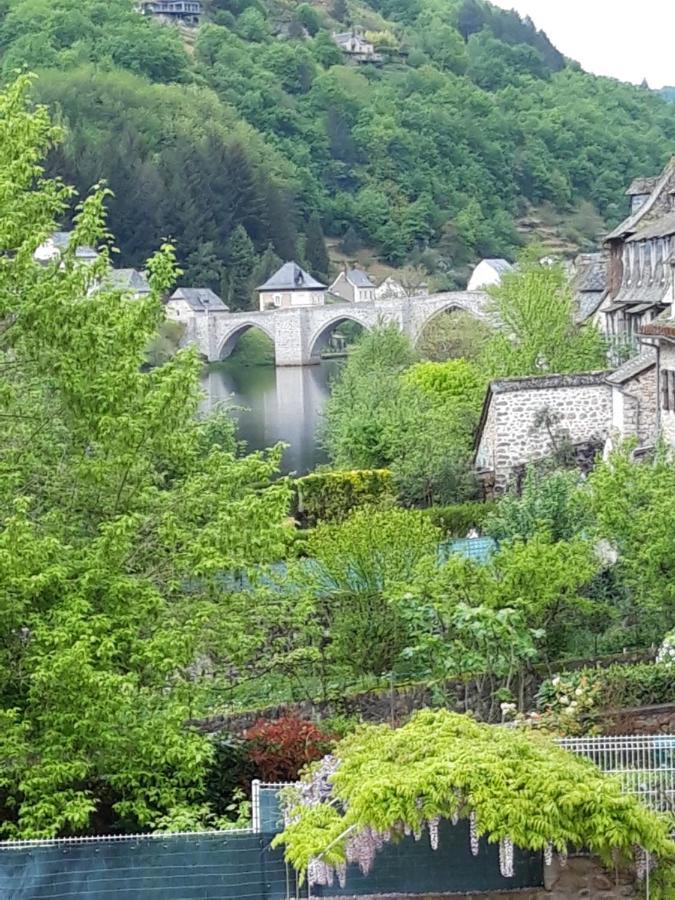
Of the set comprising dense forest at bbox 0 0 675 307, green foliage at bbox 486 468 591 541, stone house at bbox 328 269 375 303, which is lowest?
green foliage at bbox 486 468 591 541

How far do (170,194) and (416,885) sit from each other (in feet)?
398

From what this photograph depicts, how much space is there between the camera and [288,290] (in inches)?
5032

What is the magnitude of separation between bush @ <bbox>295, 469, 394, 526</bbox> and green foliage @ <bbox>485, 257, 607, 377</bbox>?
7.26 meters

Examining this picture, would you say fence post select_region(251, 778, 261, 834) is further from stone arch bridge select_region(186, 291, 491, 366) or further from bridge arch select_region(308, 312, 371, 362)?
bridge arch select_region(308, 312, 371, 362)

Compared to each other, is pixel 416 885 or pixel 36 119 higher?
pixel 36 119

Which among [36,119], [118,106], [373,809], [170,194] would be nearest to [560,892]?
[373,809]

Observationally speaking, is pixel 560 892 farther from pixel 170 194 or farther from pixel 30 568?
pixel 170 194

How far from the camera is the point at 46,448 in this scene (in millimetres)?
13992

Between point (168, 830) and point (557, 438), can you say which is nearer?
point (168, 830)

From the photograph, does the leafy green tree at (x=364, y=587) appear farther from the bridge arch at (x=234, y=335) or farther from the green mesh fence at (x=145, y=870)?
the bridge arch at (x=234, y=335)

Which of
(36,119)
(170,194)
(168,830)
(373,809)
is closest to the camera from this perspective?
(373,809)

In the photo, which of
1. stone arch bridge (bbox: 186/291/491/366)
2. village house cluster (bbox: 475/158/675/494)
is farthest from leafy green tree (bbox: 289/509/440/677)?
stone arch bridge (bbox: 186/291/491/366)

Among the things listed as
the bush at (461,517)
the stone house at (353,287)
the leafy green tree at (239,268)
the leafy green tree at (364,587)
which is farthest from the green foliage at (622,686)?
the stone house at (353,287)

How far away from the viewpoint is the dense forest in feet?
429
